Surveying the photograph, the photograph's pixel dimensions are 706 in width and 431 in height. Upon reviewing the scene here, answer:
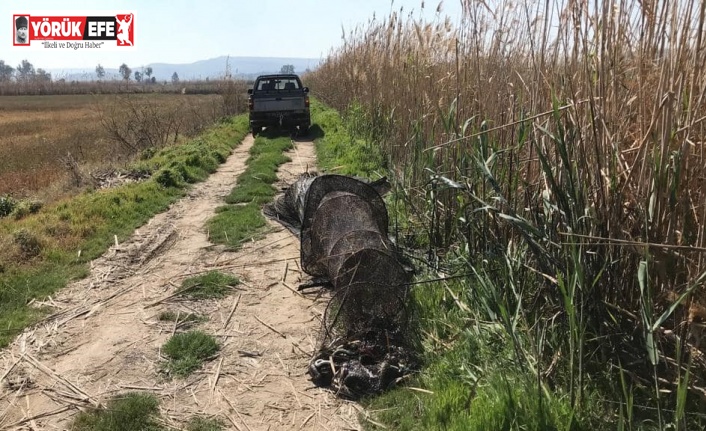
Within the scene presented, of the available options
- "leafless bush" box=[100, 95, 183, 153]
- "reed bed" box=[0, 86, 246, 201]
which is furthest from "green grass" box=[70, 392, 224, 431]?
"leafless bush" box=[100, 95, 183, 153]

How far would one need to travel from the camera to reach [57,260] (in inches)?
228

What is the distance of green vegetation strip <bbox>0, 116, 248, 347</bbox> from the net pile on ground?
2.57 m

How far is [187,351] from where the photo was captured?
150 inches

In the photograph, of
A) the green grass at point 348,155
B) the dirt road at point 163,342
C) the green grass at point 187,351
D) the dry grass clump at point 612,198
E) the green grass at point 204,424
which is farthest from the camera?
the green grass at point 348,155

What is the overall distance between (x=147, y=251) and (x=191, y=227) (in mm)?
1052

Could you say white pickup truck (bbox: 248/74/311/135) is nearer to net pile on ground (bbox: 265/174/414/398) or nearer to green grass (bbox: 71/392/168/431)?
net pile on ground (bbox: 265/174/414/398)

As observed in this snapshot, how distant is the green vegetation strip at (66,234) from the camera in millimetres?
4910

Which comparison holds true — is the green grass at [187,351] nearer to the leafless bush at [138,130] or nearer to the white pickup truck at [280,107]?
the leafless bush at [138,130]

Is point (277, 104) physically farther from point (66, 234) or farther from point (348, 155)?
point (66, 234)

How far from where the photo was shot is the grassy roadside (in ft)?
7.79

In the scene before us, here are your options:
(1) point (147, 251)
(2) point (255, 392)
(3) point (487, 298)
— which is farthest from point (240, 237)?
(3) point (487, 298)

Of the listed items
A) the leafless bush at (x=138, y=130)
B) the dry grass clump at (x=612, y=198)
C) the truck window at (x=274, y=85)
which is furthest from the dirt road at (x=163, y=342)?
the truck window at (x=274, y=85)

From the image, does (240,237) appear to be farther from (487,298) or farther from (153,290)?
(487,298)

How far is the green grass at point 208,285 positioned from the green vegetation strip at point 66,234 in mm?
1261
